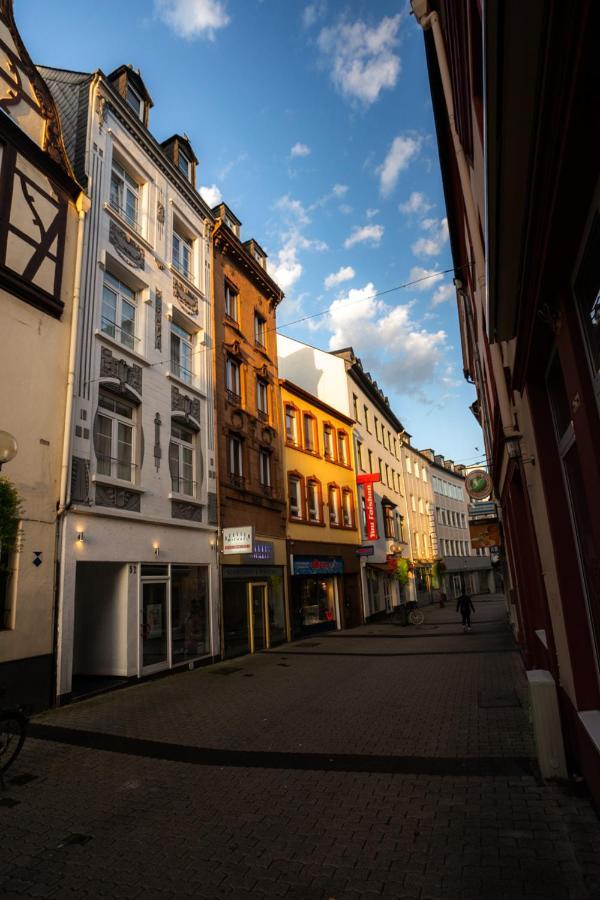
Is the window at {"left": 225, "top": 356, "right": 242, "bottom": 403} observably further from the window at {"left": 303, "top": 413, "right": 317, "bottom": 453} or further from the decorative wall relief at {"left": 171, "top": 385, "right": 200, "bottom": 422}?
the window at {"left": 303, "top": 413, "right": 317, "bottom": 453}

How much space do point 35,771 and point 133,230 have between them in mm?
13525

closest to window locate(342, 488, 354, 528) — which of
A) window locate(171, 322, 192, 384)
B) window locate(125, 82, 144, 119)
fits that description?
window locate(171, 322, 192, 384)

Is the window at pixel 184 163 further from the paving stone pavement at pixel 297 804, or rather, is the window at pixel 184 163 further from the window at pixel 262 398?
the paving stone pavement at pixel 297 804

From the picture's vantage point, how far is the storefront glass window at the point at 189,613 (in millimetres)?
14070

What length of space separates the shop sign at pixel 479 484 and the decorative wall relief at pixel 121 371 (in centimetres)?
1214

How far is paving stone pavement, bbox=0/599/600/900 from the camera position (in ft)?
12.7

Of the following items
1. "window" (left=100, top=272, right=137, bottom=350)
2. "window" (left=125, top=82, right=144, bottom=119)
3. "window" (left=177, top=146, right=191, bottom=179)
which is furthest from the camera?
"window" (left=177, top=146, right=191, bottom=179)

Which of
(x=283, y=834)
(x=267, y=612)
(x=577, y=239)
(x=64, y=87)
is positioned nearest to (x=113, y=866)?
(x=283, y=834)

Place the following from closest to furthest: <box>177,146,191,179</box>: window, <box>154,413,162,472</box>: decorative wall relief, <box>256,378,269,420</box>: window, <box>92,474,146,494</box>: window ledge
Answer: <box>92,474,146,494</box>: window ledge
<box>154,413,162,472</box>: decorative wall relief
<box>177,146,191,179</box>: window
<box>256,378,269,420</box>: window

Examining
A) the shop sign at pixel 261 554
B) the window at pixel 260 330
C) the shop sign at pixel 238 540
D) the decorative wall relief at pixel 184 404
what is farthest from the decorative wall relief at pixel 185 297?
the shop sign at pixel 261 554

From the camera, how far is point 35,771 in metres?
6.58

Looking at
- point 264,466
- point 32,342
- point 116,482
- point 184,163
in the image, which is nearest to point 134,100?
point 184,163

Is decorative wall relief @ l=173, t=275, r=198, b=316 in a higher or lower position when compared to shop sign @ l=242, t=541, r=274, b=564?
higher

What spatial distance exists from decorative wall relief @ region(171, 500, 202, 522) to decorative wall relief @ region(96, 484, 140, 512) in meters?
1.64
